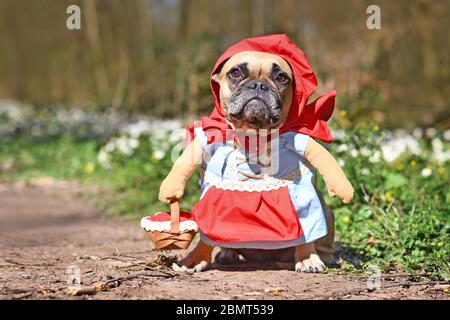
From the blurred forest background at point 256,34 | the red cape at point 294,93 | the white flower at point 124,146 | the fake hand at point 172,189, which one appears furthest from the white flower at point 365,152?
the white flower at point 124,146

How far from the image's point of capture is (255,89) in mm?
3564

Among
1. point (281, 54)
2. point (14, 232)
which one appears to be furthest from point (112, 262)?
point (14, 232)

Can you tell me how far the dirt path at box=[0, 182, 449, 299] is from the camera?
3.14 metres

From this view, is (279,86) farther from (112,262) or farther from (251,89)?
(112,262)

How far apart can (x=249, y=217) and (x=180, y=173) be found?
43 centimetres

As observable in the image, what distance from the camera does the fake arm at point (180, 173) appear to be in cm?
372

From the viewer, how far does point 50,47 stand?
2434cm

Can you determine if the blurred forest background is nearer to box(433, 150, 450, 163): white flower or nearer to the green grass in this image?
box(433, 150, 450, 163): white flower

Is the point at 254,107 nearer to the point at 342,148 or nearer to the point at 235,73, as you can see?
the point at 235,73

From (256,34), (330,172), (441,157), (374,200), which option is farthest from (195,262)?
(256,34)

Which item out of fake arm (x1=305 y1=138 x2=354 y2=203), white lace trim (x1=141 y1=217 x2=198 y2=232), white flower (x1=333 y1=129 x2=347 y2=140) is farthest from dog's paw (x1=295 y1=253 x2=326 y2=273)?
white flower (x1=333 y1=129 x2=347 y2=140)

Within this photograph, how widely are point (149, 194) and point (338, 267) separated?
2.94 metres

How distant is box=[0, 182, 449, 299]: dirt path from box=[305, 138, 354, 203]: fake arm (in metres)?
0.43

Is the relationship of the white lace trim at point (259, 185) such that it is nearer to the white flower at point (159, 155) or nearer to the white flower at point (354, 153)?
the white flower at point (354, 153)
